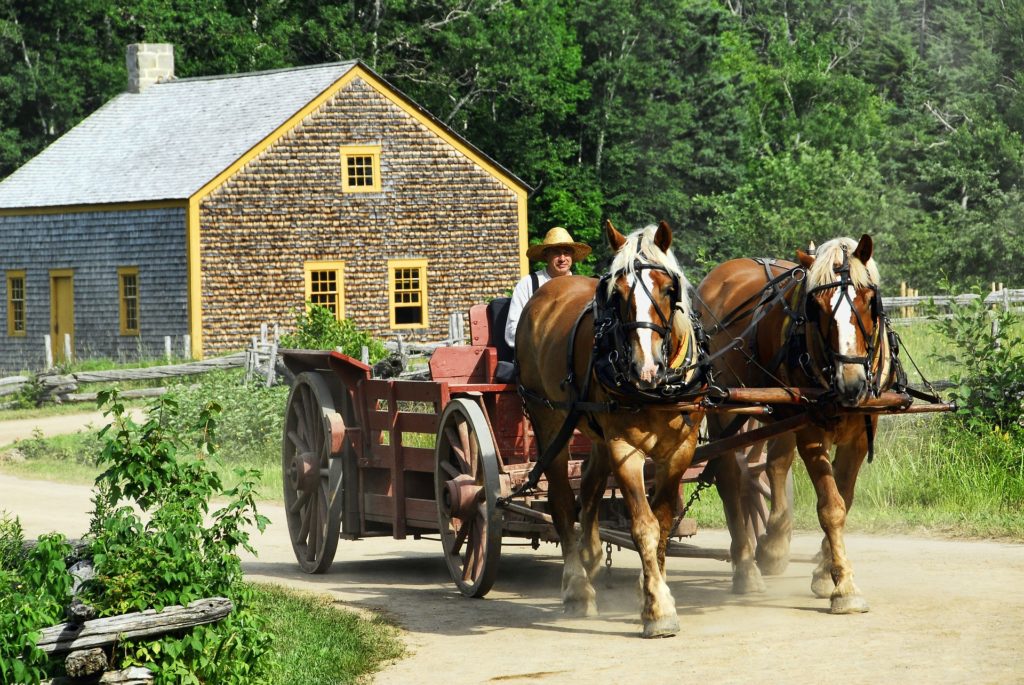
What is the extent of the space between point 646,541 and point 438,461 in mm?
2192

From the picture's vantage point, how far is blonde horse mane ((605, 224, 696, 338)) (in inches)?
321

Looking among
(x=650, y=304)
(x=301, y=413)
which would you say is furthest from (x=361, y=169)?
(x=650, y=304)

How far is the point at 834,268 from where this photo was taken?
8.44 m

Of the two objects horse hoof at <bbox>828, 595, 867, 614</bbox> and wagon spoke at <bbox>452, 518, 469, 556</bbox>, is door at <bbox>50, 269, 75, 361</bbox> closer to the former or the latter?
wagon spoke at <bbox>452, 518, 469, 556</bbox>

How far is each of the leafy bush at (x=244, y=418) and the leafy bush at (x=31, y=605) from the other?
1100 cm

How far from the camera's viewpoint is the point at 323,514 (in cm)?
1116

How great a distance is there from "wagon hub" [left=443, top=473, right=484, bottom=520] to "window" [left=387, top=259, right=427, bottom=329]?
26449 millimetres

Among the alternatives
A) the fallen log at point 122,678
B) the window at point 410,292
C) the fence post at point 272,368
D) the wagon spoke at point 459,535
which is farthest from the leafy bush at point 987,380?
the window at point 410,292

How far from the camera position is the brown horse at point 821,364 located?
827 centimetres

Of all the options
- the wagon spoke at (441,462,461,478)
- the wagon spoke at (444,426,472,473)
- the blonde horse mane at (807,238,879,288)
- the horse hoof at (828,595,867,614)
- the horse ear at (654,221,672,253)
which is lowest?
the horse hoof at (828,595,867,614)

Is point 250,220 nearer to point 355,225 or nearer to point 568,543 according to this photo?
point 355,225

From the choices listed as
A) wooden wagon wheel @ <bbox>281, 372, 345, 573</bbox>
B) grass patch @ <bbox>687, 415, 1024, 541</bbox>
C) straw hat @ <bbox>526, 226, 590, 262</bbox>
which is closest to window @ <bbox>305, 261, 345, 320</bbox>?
grass patch @ <bbox>687, 415, 1024, 541</bbox>

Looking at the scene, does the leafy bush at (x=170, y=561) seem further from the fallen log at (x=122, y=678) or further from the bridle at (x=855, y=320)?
the bridle at (x=855, y=320)

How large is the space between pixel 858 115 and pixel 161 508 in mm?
51999
